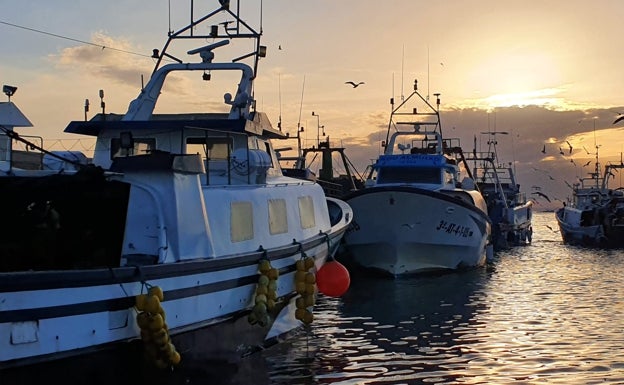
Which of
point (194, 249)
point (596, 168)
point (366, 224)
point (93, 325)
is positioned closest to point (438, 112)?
point (366, 224)

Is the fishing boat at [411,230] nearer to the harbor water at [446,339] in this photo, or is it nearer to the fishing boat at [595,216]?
the harbor water at [446,339]

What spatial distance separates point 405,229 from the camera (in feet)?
79.0

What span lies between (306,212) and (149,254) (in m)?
5.34

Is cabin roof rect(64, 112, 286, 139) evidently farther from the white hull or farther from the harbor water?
the white hull

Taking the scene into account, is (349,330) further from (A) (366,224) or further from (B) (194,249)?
(A) (366,224)

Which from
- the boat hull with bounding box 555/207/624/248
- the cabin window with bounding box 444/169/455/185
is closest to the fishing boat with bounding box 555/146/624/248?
the boat hull with bounding box 555/207/624/248

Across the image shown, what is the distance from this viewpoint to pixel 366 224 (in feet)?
80.2

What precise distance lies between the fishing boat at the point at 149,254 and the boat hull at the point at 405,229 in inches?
392

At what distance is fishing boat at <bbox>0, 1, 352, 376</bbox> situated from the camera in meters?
8.11

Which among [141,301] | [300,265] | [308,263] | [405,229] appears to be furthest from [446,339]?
[405,229]

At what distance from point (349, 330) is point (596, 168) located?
46.7 meters

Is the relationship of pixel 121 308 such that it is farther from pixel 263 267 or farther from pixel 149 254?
pixel 263 267

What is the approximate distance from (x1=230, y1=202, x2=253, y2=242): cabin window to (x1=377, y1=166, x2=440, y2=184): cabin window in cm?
1609

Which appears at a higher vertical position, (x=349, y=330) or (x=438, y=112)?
(x=438, y=112)
